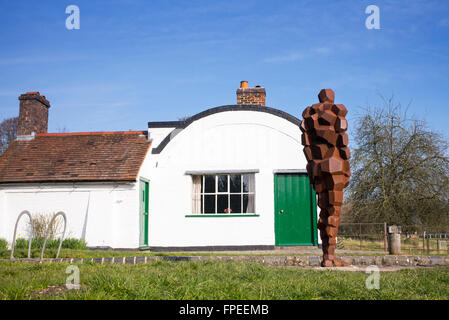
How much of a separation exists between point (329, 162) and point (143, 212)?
30.1ft

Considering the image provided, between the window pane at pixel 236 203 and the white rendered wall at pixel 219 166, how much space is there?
1.11 feet

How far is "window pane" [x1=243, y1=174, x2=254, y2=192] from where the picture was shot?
47.7 ft

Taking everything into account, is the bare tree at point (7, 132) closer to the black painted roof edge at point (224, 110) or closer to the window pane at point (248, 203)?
the black painted roof edge at point (224, 110)

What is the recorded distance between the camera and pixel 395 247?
443 inches

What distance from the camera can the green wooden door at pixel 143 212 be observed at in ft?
47.2

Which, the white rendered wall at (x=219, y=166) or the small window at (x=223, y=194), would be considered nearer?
the white rendered wall at (x=219, y=166)

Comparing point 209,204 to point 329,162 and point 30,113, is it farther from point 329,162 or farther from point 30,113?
point 30,113

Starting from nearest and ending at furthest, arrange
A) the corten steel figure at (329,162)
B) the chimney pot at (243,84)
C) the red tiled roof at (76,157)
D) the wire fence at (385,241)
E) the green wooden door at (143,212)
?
the corten steel figure at (329,162) < the wire fence at (385,241) < the red tiled roof at (76,157) < the green wooden door at (143,212) < the chimney pot at (243,84)

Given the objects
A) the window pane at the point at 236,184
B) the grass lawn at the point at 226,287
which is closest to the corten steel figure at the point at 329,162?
the grass lawn at the point at 226,287

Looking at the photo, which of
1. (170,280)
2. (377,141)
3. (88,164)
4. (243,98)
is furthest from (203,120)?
(170,280)

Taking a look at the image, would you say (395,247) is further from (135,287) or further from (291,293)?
(135,287)

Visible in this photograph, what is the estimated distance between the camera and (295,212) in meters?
14.1

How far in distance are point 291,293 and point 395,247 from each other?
26.6ft
